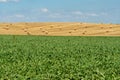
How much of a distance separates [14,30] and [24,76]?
37.4m

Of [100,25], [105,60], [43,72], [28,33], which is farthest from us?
[100,25]

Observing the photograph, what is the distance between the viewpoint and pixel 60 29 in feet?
159

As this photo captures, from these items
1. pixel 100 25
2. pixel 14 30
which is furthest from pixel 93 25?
pixel 14 30

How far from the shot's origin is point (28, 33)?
4622cm

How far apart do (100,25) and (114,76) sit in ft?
128

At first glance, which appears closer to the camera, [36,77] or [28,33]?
[36,77]

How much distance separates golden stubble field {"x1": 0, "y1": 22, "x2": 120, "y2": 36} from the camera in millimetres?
46156

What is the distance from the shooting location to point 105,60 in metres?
14.8

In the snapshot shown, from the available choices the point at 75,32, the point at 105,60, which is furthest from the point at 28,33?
the point at 105,60

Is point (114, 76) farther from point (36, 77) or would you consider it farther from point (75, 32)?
point (75, 32)

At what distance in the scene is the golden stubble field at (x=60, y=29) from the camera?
46156 mm

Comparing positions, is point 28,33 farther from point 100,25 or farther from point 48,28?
point 100,25

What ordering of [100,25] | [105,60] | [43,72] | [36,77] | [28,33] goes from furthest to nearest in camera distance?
[100,25]
[28,33]
[105,60]
[43,72]
[36,77]

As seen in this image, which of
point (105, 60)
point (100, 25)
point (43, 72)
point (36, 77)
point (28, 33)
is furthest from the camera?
point (100, 25)
